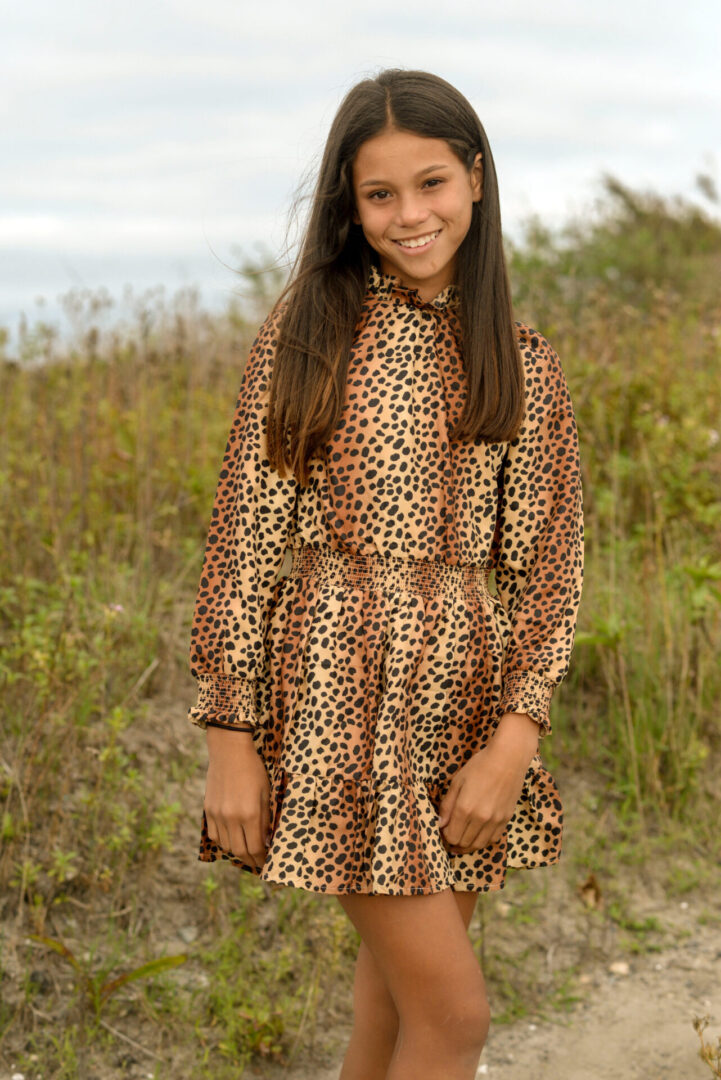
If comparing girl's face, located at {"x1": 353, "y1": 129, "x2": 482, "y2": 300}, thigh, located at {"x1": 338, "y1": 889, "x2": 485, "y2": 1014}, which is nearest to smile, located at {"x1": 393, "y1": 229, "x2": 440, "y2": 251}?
girl's face, located at {"x1": 353, "y1": 129, "x2": 482, "y2": 300}

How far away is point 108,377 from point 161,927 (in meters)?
3.16

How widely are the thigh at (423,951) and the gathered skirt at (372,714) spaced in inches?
1.8

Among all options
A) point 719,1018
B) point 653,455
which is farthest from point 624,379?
point 719,1018

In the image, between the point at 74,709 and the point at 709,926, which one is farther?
the point at 709,926

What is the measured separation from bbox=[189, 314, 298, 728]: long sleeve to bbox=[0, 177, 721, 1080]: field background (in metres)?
0.52

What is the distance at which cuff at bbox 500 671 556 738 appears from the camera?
198 cm

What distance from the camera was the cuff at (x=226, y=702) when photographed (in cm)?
196

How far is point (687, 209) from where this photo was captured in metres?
12.1

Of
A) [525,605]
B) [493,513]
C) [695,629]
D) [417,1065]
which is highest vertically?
[493,513]

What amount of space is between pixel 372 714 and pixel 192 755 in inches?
72.4

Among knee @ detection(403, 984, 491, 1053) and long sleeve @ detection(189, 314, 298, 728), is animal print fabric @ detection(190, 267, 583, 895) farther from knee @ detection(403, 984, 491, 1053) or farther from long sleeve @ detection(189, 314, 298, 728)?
knee @ detection(403, 984, 491, 1053)

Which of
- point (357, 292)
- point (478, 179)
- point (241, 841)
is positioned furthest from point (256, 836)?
point (478, 179)

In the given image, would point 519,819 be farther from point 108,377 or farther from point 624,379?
point 108,377

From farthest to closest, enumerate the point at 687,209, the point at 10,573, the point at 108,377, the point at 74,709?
the point at 687,209, the point at 108,377, the point at 10,573, the point at 74,709
